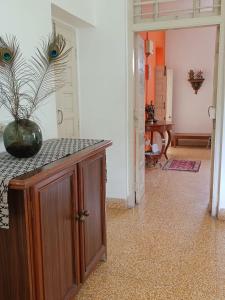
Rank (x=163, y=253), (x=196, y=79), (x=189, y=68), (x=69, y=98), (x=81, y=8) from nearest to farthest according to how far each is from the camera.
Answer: (x=163, y=253)
(x=81, y=8)
(x=69, y=98)
(x=196, y=79)
(x=189, y=68)

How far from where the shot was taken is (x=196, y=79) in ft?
24.1

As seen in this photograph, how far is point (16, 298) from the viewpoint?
1.47 metres

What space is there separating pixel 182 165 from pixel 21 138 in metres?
4.41

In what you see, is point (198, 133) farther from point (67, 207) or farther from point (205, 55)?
point (67, 207)

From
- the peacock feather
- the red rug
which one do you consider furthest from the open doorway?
the peacock feather

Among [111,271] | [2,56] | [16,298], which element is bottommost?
[111,271]

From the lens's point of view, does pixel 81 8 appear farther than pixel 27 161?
Yes

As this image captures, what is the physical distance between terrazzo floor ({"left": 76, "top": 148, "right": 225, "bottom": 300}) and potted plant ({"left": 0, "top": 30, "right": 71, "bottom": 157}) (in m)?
1.10

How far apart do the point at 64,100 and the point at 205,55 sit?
209 inches

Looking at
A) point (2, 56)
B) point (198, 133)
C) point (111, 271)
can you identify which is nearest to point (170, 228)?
point (111, 271)

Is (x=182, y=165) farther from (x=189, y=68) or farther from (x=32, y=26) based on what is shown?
(x=32, y=26)

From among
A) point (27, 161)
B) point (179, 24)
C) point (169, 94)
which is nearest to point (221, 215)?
point (179, 24)

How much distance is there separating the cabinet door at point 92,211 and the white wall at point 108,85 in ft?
4.09

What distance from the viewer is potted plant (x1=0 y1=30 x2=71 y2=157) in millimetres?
1641
